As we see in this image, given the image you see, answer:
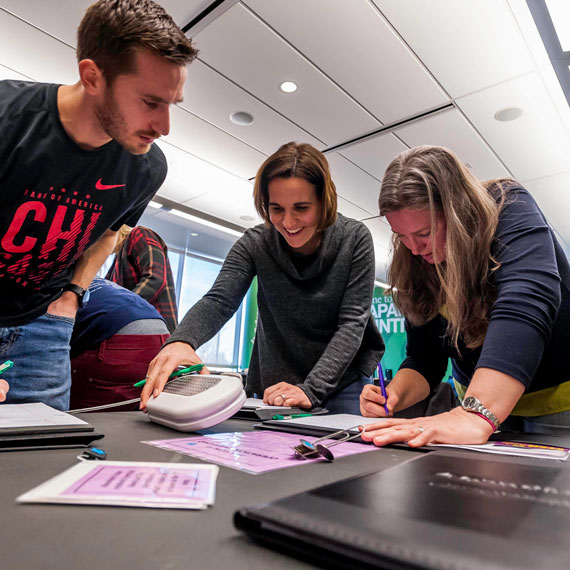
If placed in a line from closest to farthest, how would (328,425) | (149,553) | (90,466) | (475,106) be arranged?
1. (149,553)
2. (90,466)
3. (328,425)
4. (475,106)

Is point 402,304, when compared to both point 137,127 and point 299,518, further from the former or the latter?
point 299,518

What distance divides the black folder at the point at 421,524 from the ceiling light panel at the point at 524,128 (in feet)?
10.1

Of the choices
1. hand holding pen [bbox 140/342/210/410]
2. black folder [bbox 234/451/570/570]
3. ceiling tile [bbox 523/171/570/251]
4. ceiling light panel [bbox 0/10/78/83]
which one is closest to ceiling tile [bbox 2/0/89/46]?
ceiling light panel [bbox 0/10/78/83]

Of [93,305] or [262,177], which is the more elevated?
[262,177]

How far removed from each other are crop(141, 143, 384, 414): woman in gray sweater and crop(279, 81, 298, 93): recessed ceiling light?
1693mm

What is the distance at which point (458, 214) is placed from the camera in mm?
930

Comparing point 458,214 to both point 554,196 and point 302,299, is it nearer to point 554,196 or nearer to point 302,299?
point 302,299

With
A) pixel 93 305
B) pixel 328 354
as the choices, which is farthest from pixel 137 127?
pixel 328 354

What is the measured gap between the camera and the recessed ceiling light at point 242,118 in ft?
10.5

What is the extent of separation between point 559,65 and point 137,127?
264 cm

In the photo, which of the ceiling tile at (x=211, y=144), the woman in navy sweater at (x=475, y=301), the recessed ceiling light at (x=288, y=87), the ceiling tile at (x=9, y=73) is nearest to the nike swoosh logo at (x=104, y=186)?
the woman in navy sweater at (x=475, y=301)

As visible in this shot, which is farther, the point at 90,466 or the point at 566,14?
the point at 566,14

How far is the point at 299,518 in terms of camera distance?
0.26 m

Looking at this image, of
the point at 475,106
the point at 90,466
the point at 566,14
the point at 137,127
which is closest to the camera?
the point at 90,466
